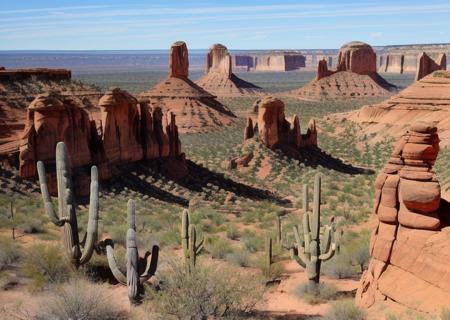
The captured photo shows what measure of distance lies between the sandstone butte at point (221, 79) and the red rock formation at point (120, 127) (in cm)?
7324

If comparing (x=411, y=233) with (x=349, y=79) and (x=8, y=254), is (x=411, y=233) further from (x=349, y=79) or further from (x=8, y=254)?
(x=349, y=79)

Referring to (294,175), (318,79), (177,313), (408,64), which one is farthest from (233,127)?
(408,64)

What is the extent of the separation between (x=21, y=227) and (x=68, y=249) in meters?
5.23

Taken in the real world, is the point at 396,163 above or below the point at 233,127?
above

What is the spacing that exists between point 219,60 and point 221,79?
A: 562 cm

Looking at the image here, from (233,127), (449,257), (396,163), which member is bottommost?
(233,127)

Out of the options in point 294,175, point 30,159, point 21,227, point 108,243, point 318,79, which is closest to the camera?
point 108,243

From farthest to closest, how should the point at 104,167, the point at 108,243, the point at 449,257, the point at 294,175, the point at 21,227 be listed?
the point at 294,175
the point at 104,167
the point at 21,227
the point at 108,243
the point at 449,257

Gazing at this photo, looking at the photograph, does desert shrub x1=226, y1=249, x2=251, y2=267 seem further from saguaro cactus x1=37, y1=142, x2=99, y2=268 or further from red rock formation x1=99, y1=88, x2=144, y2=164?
red rock formation x1=99, y1=88, x2=144, y2=164

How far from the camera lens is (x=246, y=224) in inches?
848

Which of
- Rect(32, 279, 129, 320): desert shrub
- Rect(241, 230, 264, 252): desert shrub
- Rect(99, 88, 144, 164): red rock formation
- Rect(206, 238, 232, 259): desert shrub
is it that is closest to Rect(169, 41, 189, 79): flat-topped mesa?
Rect(99, 88, 144, 164): red rock formation

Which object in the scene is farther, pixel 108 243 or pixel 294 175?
pixel 294 175

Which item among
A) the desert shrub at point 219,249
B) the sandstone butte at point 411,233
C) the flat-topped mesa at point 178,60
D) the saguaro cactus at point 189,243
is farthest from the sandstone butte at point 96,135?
the flat-topped mesa at point 178,60

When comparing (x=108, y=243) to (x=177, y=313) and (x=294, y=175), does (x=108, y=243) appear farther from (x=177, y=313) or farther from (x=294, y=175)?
(x=294, y=175)
